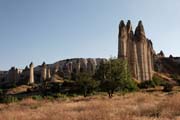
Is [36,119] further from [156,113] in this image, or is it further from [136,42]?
[136,42]

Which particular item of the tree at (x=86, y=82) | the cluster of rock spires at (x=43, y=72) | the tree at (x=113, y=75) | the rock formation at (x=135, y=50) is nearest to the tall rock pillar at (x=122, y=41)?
the rock formation at (x=135, y=50)

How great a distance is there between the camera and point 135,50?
88.8 m

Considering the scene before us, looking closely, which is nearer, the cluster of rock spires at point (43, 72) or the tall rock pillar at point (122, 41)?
the tall rock pillar at point (122, 41)

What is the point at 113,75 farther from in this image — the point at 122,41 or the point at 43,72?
the point at 43,72

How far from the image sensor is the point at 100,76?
4459 centimetres

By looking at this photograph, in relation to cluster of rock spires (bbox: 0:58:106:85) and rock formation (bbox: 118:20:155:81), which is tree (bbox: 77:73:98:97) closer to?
rock formation (bbox: 118:20:155:81)

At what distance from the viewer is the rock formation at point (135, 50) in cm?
8606

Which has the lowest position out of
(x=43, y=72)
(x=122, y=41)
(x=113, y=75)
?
(x=113, y=75)

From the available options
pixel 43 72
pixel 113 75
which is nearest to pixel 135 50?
pixel 43 72

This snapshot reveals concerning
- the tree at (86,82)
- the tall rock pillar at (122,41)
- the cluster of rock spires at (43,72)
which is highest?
the tall rock pillar at (122,41)

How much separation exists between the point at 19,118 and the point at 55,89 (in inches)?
2305

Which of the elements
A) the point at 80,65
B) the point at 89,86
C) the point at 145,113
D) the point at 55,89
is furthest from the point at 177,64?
the point at 145,113

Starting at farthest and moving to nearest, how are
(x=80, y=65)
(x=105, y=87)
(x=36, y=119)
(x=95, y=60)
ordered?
(x=95, y=60), (x=80, y=65), (x=105, y=87), (x=36, y=119)

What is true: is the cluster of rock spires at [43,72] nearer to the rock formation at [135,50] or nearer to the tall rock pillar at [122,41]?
the rock formation at [135,50]
